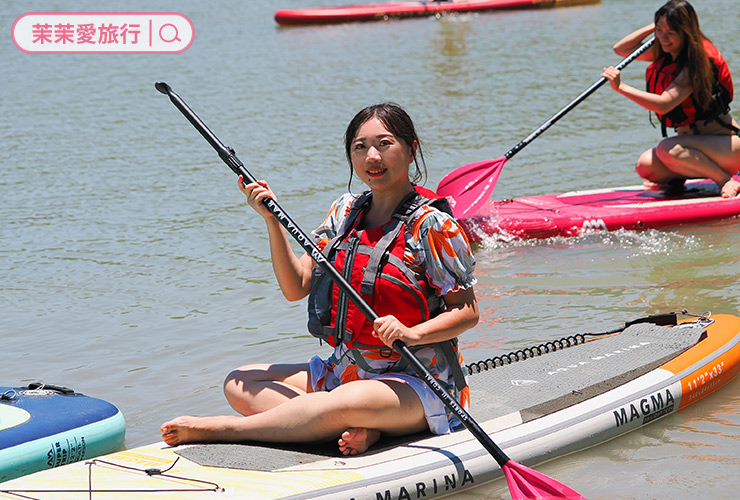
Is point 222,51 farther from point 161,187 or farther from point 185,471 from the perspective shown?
point 185,471

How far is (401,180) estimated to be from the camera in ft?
10.7

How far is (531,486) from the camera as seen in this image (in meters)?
3.13

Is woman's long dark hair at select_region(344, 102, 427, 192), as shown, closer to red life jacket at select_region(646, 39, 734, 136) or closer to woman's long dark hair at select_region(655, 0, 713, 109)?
woman's long dark hair at select_region(655, 0, 713, 109)

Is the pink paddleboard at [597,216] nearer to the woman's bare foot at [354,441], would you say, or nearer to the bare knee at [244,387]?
the bare knee at [244,387]

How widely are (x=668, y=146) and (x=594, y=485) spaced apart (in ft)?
12.8

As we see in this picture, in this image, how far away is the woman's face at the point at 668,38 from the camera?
6.44 metres

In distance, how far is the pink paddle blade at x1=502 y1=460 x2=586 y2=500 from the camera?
3.12 meters

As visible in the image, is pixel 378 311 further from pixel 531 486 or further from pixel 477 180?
pixel 477 180

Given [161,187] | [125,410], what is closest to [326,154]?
[161,187]

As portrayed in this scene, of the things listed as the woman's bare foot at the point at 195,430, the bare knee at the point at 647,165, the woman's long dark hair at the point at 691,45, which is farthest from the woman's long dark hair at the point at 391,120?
the bare knee at the point at 647,165

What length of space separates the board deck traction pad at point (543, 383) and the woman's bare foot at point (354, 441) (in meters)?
0.03

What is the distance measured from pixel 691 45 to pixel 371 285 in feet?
13.5

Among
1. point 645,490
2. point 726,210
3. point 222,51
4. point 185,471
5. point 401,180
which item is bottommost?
point 645,490

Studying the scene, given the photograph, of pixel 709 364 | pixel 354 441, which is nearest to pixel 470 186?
pixel 709 364
